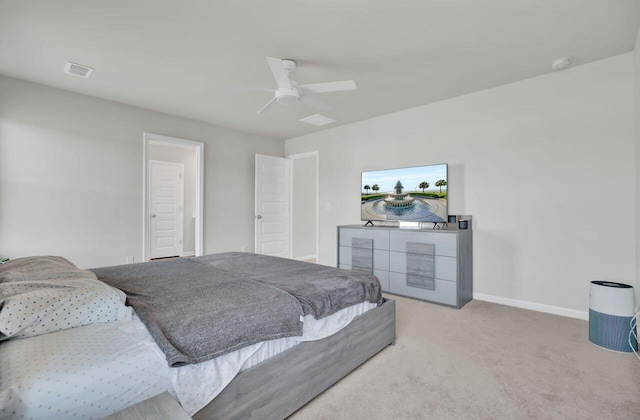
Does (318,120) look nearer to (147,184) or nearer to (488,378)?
(147,184)

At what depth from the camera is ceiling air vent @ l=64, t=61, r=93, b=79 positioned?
295 centimetres

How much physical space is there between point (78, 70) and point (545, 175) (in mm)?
4996

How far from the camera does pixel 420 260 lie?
3.51 m

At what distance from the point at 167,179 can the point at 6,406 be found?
6.27 meters

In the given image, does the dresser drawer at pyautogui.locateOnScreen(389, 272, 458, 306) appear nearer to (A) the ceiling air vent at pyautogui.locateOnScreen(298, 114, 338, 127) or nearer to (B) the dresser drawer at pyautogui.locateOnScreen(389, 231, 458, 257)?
(B) the dresser drawer at pyautogui.locateOnScreen(389, 231, 458, 257)

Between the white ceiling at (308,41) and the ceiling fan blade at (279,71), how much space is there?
1.05 feet

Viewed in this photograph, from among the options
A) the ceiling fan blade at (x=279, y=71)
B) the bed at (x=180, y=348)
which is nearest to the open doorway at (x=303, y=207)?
the ceiling fan blade at (x=279, y=71)

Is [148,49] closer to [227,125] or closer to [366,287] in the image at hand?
[227,125]

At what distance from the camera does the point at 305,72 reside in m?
3.04

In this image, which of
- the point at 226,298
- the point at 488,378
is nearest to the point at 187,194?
the point at 226,298

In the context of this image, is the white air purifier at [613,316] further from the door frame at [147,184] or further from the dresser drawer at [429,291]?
the door frame at [147,184]

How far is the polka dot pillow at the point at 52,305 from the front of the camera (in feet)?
A: 3.59

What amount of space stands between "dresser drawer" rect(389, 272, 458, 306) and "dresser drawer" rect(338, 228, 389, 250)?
40 centimetres

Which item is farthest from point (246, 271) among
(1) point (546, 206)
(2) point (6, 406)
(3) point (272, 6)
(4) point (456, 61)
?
(1) point (546, 206)
